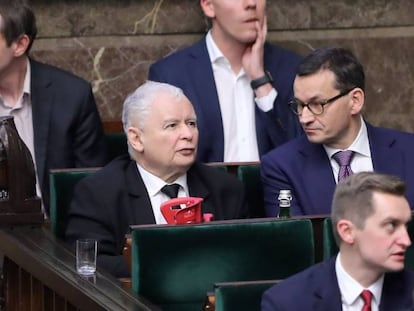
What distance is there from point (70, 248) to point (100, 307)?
674 millimetres

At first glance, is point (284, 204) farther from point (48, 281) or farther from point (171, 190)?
point (48, 281)

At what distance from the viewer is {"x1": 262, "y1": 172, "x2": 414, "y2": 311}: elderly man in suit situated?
15.9 feet

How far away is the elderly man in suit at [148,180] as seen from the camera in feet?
19.3

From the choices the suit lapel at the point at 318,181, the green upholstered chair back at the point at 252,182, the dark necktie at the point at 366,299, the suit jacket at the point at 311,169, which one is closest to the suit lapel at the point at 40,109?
the green upholstered chair back at the point at 252,182

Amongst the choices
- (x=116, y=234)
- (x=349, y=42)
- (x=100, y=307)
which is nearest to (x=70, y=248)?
(x=116, y=234)

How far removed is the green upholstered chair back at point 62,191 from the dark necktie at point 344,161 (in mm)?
872

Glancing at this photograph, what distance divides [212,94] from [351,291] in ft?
6.98

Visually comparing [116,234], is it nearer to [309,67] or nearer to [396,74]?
[309,67]

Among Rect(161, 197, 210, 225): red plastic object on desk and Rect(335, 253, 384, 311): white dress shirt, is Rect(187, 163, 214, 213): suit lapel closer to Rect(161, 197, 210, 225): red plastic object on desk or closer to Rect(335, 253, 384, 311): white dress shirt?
Rect(161, 197, 210, 225): red plastic object on desk

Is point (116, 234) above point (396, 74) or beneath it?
beneath

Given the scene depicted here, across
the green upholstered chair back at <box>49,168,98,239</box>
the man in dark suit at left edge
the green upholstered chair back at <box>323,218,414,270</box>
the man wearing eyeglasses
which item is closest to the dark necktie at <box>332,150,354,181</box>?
the man wearing eyeglasses

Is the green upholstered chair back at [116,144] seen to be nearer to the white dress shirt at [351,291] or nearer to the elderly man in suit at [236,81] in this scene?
the elderly man in suit at [236,81]

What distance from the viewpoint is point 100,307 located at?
5086 mm

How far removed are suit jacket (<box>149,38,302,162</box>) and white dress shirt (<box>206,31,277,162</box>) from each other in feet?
0.11
